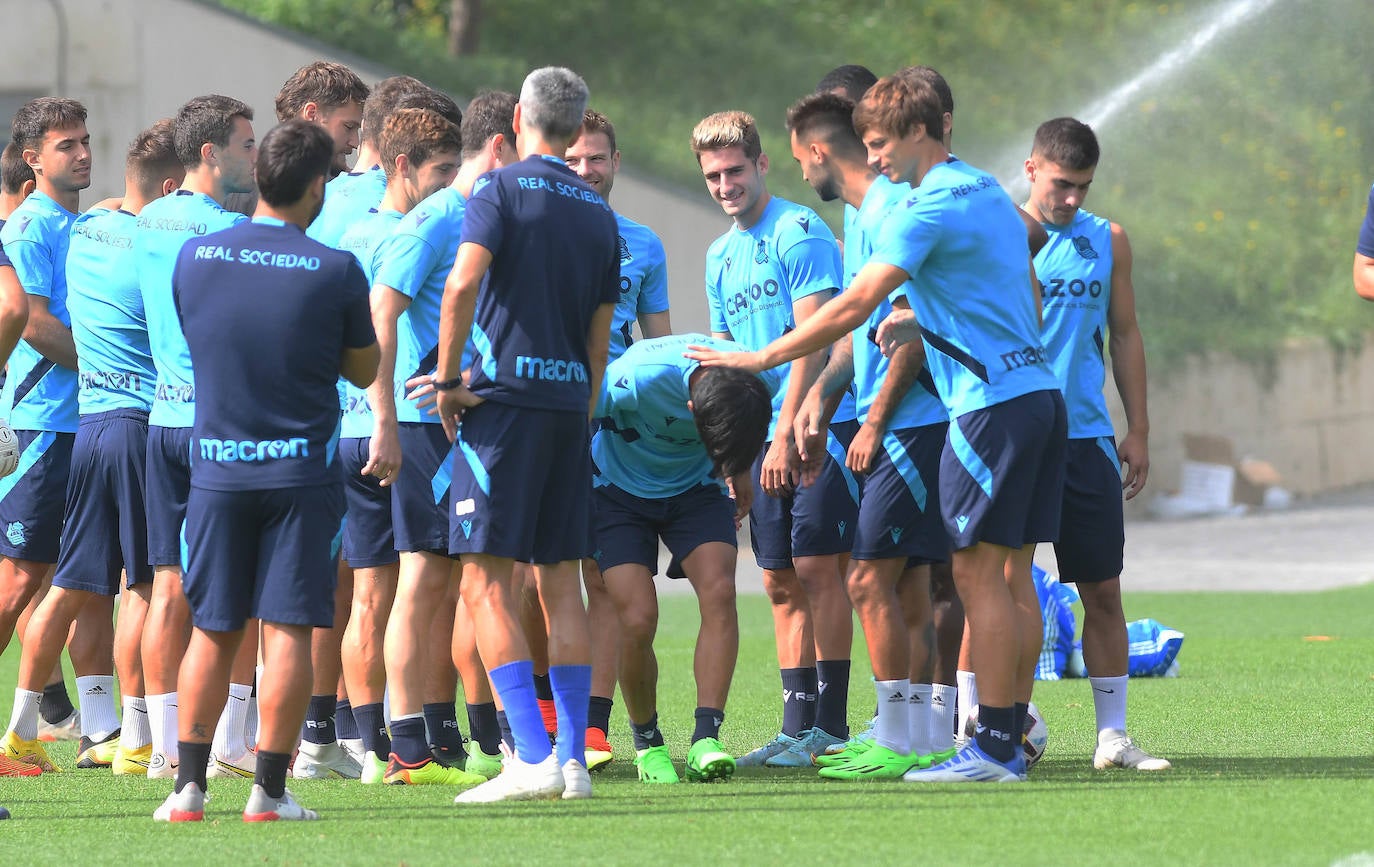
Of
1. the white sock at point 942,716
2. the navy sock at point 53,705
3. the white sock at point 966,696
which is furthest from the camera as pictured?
the navy sock at point 53,705

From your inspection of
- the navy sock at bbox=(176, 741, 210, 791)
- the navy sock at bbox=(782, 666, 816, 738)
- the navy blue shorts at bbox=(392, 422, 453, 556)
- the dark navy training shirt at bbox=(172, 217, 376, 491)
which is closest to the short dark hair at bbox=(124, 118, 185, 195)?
the navy blue shorts at bbox=(392, 422, 453, 556)

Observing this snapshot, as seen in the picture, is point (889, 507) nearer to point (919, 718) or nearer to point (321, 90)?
point (919, 718)

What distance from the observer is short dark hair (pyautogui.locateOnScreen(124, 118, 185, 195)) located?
295 inches

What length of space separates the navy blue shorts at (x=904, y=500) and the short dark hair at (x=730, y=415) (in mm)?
626

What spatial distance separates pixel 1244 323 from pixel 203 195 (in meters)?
21.8

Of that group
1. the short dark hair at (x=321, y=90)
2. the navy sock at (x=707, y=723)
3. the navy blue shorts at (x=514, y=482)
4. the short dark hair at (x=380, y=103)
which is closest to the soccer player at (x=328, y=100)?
the short dark hair at (x=321, y=90)

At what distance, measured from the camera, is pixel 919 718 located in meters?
6.87

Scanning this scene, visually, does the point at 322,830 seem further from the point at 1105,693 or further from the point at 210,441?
the point at 1105,693

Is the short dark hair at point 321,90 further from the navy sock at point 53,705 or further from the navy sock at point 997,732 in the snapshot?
the navy sock at point 997,732

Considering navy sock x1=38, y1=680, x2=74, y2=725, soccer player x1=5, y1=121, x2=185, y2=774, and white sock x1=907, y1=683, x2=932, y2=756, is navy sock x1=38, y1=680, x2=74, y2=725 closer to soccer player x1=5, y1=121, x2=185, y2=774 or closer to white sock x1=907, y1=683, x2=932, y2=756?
soccer player x1=5, y1=121, x2=185, y2=774

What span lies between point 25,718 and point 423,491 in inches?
80.7

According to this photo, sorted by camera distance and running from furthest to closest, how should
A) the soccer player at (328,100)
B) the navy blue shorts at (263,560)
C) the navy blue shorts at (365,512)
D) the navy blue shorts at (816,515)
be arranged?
the soccer player at (328,100), the navy blue shorts at (816,515), the navy blue shorts at (365,512), the navy blue shorts at (263,560)

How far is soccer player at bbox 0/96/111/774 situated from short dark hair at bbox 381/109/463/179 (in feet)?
4.87

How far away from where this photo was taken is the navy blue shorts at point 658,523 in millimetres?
6938
